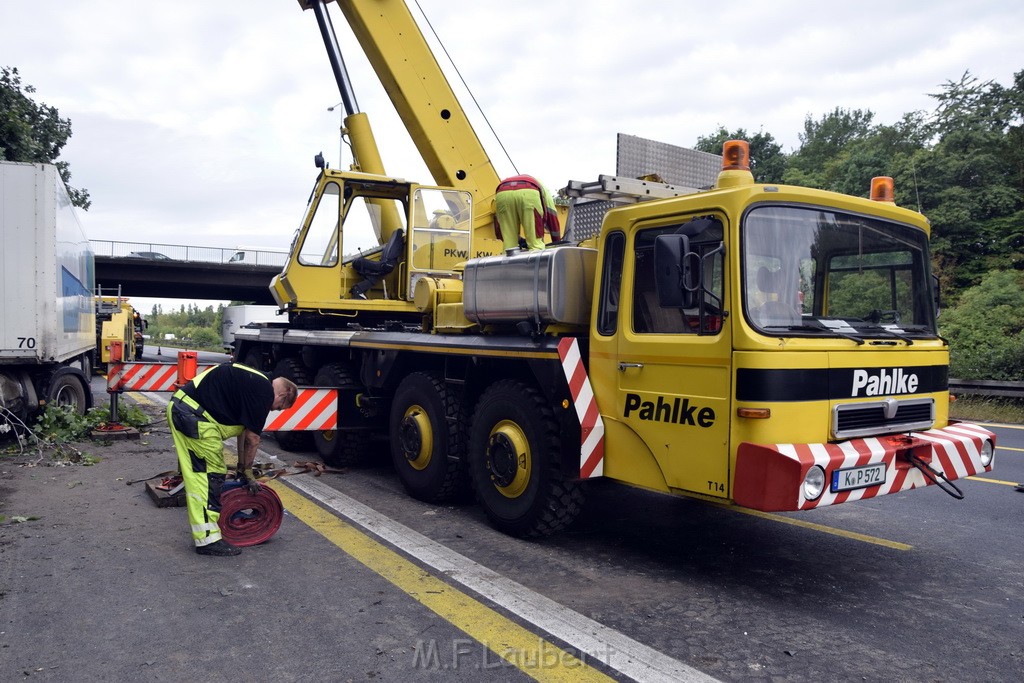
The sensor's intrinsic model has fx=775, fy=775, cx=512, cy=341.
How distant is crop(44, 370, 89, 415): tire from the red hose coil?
5799 mm

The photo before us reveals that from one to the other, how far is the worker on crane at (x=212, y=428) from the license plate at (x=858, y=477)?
3.68 metres

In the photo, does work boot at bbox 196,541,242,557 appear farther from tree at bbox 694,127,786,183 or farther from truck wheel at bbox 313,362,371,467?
tree at bbox 694,127,786,183

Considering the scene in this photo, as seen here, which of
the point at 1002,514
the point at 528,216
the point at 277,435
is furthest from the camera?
the point at 277,435

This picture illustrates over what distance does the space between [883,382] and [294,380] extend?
641 centimetres

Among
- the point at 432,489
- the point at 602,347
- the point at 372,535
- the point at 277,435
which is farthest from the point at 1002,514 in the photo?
the point at 277,435

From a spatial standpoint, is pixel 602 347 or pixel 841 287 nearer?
pixel 841 287

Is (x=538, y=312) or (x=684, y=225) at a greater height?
(x=684, y=225)

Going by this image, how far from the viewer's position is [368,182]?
8.50m

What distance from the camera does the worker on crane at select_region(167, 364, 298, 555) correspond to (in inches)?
203

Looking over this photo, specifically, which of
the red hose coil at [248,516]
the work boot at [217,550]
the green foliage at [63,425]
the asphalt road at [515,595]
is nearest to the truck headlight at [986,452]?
the asphalt road at [515,595]

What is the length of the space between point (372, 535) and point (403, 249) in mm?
3830

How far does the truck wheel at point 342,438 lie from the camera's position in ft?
26.4

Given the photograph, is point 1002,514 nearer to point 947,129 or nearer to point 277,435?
point 277,435

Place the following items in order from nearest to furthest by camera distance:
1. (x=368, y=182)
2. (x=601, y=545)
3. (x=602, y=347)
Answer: (x=602, y=347), (x=601, y=545), (x=368, y=182)
